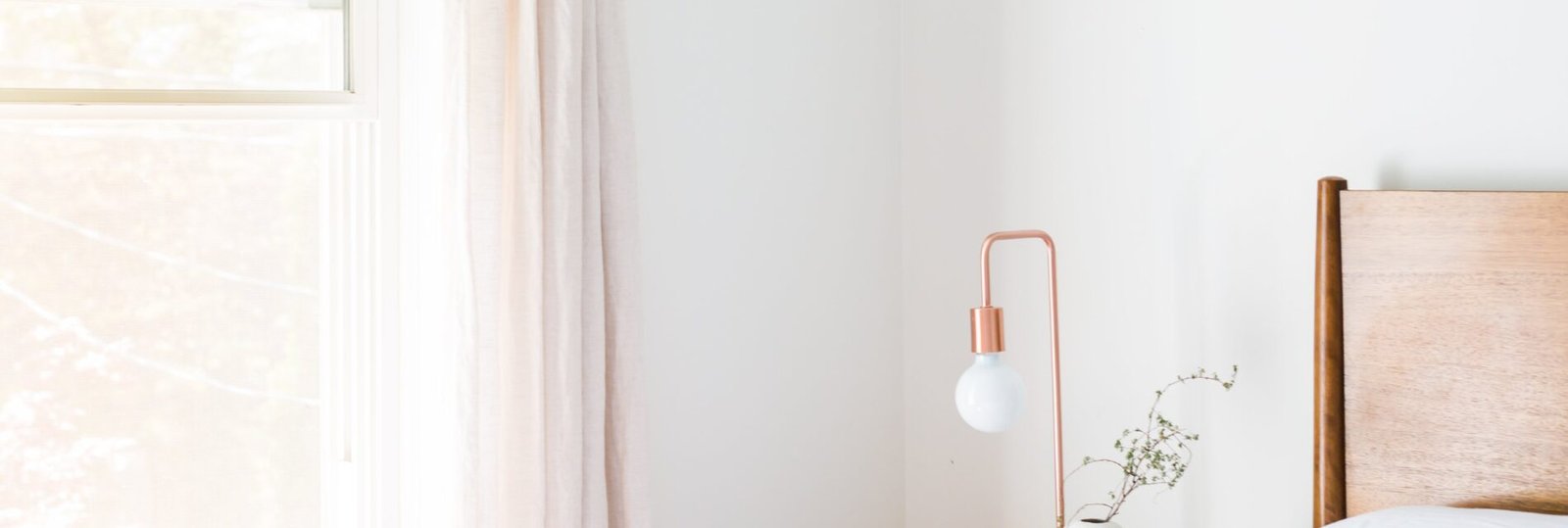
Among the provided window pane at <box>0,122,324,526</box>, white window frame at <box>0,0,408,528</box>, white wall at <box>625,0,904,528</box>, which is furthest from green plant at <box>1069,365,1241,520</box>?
window pane at <box>0,122,324,526</box>

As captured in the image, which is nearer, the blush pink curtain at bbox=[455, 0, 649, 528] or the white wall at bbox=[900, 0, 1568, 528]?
the white wall at bbox=[900, 0, 1568, 528]

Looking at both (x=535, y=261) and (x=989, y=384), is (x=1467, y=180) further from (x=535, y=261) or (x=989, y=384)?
(x=535, y=261)

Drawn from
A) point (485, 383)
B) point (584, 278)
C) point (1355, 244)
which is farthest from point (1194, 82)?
point (485, 383)

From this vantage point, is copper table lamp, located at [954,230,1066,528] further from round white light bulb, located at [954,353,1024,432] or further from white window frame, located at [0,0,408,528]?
white window frame, located at [0,0,408,528]

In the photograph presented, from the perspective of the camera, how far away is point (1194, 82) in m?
1.60

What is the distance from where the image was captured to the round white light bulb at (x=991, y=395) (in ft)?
4.71

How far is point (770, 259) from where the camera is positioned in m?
2.02

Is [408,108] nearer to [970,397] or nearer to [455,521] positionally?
[455,521]

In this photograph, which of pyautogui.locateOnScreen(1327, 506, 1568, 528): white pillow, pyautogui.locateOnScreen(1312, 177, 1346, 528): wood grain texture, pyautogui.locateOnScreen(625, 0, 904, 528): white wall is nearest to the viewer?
pyautogui.locateOnScreen(1327, 506, 1568, 528): white pillow

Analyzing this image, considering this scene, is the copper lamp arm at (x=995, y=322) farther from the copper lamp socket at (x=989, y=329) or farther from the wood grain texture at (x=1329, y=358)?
the wood grain texture at (x=1329, y=358)

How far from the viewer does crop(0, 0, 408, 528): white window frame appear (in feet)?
5.44

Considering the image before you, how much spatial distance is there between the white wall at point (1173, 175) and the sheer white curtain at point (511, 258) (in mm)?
659

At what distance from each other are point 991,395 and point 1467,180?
22.4 inches

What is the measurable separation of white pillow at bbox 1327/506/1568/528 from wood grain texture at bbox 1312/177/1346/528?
119 mm
